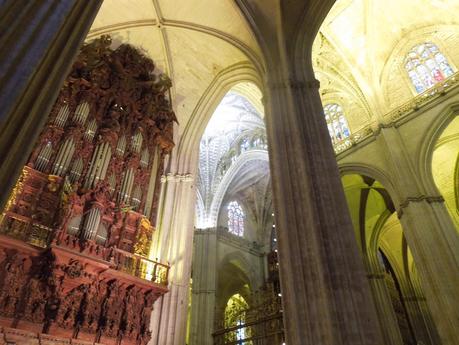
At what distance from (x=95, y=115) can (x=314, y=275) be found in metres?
6.78

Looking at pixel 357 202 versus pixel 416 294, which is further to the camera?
pixel 416 294

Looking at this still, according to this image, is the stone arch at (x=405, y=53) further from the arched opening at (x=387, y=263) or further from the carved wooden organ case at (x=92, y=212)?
the carved wooden organ case at (x=92, y=212)

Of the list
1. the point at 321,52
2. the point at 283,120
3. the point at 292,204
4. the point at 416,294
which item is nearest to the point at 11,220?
the point at 292,204

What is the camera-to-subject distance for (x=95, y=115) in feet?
28.7

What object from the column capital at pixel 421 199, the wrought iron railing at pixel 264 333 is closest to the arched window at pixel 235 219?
the wrought iron railing at pixel 264 333

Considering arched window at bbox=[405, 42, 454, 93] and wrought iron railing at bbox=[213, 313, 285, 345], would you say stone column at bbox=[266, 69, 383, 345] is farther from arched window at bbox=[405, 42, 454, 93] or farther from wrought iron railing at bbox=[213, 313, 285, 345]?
arched window at bbox=[405, 42, 454, 93]

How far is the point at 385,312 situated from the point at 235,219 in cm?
979

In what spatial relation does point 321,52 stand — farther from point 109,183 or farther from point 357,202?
point 109,183

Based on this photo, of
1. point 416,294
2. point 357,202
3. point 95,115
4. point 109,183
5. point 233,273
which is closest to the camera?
point 109,183

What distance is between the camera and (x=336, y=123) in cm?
→ 1374

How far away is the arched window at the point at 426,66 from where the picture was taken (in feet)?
36.0

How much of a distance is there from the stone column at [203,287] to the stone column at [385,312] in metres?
6.59

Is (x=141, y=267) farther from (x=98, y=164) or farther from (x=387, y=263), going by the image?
(x=387, y=263)

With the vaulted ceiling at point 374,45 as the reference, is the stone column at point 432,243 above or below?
below
